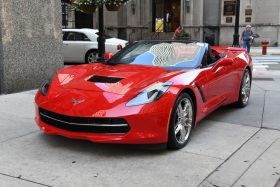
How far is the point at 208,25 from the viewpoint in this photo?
2811 cm

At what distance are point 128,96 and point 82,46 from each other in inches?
423

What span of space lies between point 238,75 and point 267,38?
68.7 feet

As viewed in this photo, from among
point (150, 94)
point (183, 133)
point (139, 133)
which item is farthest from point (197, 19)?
point (139, 133)

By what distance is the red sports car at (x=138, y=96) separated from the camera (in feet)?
14.4

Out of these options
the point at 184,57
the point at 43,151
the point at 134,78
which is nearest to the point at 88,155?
the point at 43,151

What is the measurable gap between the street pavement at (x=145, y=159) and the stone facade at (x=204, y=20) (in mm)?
21688

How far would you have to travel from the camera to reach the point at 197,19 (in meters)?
27.9

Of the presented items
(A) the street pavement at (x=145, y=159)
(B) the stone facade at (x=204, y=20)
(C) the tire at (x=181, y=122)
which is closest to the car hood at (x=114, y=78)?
(C) the tire at (x=181, y=122)

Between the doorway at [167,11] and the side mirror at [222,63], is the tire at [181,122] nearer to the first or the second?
the side mirror at [222,63]

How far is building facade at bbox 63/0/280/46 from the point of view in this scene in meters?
26.4

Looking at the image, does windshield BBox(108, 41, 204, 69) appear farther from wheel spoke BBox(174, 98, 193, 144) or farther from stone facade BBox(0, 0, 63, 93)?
stone facade BBox(0, 0, 63, 93)

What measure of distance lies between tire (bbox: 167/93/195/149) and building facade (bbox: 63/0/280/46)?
2247 centimetres

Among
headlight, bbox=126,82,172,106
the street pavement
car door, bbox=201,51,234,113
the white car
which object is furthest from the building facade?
headlight, bbox=126,82,172,106

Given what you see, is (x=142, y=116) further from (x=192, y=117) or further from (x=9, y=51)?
(x=9, y=51)
